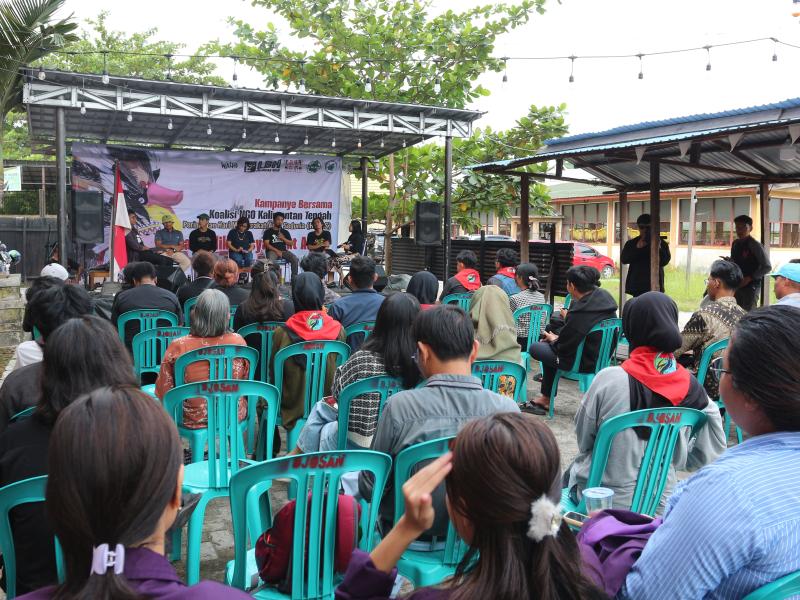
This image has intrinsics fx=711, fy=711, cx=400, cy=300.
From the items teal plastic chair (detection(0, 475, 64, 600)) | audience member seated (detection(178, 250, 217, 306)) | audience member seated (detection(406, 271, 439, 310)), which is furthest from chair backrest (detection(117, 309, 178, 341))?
teal plastic chair (detection(0, 475, 64, 600))

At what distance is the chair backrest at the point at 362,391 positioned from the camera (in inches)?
114

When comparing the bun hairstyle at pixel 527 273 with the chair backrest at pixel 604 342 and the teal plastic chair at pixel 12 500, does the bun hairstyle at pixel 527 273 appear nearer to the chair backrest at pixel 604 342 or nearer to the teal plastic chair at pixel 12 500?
the chair backrest at pixel 604 342

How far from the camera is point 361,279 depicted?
5.00 meters

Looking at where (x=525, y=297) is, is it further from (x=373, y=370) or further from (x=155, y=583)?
(x=155, y=583)

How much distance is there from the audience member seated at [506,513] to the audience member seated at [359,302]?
144 inches

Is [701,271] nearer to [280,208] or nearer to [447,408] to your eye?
[280,208]

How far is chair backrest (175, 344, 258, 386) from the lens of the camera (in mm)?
3613

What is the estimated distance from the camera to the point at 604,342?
538 cm

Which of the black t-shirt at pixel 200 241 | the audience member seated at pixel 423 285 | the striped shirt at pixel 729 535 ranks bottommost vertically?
the striped shirt at pixel 729 535

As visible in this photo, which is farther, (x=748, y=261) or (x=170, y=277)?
(x=170, y=277)

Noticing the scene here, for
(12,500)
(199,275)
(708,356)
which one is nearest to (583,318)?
(708,356)

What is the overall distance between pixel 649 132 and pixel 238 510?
9.78 metres

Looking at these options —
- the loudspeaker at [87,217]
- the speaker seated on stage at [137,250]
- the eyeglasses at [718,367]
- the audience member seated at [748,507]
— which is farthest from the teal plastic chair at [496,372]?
the speaker seated on stage at [137,250]

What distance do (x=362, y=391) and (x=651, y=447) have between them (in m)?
1.12
